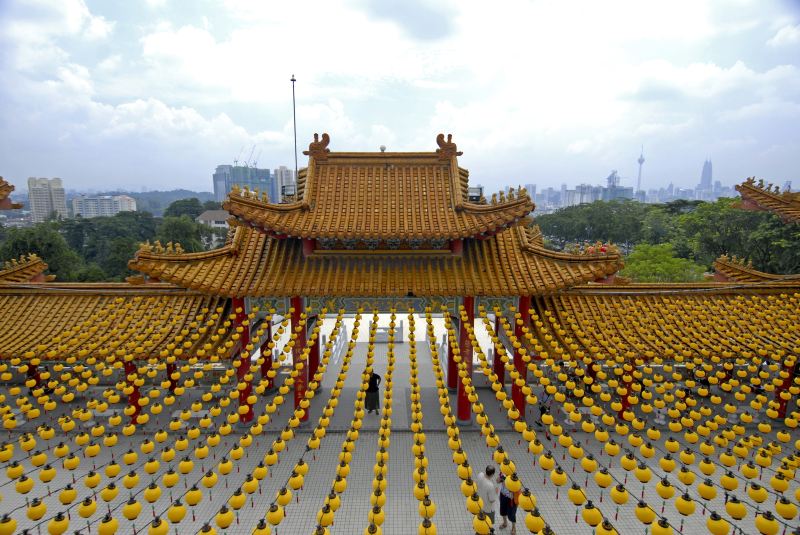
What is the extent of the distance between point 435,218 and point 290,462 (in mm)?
7553

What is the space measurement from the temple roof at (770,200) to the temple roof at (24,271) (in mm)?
23377

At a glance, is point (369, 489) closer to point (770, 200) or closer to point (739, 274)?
point (739, 274)

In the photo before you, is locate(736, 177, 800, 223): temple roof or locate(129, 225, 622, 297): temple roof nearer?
locate(129, 225, 622, 297): temple roof

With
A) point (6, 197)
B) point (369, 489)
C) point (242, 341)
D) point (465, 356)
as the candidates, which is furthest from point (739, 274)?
point (6, 197)

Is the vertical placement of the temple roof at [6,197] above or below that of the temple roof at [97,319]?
above

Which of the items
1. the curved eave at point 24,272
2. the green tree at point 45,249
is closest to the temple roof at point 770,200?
the curved eave at point 24,272

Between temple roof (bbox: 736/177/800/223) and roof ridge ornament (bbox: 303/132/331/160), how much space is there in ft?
44.4

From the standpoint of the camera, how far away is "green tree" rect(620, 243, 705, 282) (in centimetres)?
2945

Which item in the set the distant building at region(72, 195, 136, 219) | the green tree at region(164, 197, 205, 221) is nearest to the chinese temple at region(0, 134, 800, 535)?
the green tree at region(164, 197, 205, 221)

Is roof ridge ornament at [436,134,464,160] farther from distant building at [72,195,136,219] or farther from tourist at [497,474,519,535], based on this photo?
distant building at [72,195,136,219]

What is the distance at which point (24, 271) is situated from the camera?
13727 mm

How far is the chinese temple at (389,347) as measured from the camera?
9.44 metres

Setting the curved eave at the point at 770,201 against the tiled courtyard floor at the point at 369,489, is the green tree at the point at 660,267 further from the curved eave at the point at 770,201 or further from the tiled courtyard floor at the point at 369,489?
the tiled courtyard floor at the point at 369,489

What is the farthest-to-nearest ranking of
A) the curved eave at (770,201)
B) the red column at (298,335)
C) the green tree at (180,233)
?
the green tree at (180,233), the curved eave at (770,201), the red column at (298,335)
